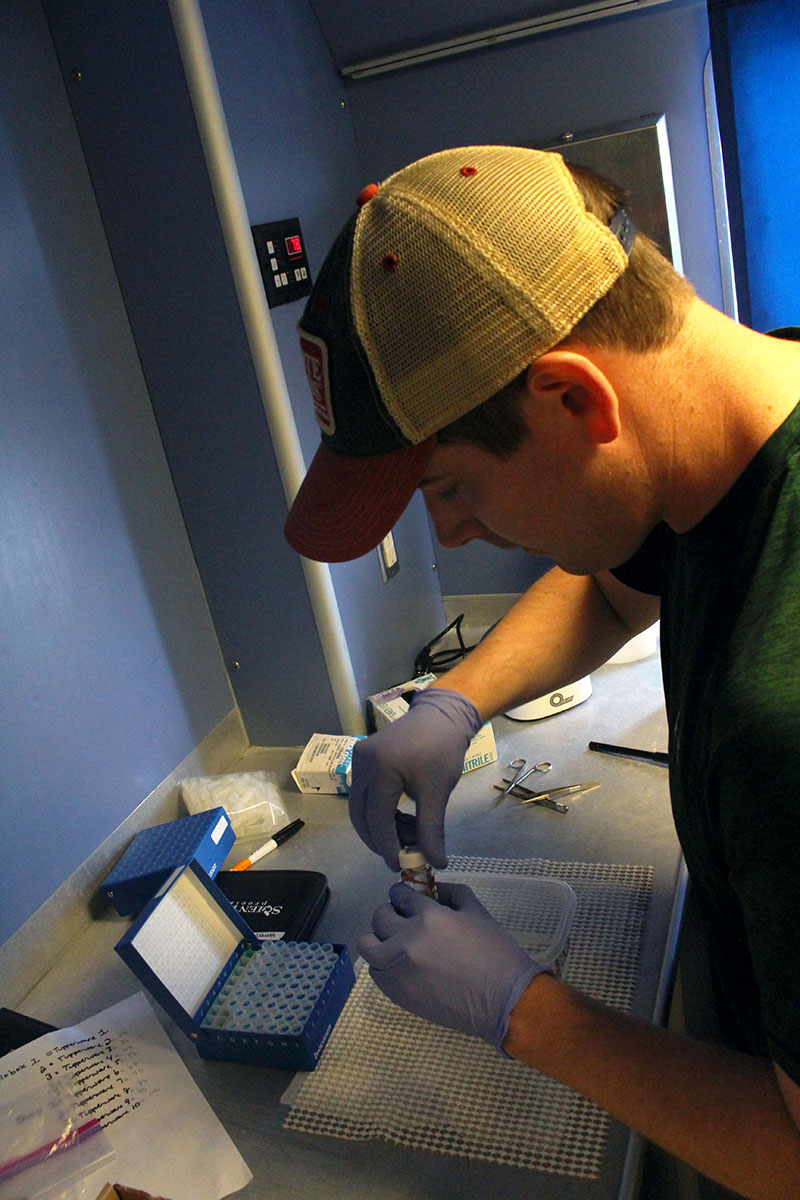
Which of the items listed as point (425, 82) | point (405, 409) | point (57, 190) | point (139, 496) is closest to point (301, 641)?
point (139, 496)

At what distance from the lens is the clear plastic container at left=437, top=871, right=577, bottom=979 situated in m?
0.94

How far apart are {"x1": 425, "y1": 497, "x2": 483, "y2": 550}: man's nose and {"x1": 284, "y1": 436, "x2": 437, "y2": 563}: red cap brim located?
0.04 m

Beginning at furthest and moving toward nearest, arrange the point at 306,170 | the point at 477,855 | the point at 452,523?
the point at 306,170, the point at 477,855, the point at 452,523

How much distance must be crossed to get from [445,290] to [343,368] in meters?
0.10

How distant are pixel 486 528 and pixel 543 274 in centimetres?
23

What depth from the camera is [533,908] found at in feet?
3.27

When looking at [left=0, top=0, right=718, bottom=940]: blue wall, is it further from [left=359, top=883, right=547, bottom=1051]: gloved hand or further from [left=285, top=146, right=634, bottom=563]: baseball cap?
[left=285, top=146, right=634, bottom=563]: baseball cap

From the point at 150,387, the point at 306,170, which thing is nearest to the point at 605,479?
the point at 150,387

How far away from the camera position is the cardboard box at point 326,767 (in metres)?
1.35

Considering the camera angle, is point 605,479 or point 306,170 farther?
point 306,170

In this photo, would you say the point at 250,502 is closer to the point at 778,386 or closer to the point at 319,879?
the point at 319,879

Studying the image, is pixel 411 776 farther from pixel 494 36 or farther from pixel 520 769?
pixel 494 36

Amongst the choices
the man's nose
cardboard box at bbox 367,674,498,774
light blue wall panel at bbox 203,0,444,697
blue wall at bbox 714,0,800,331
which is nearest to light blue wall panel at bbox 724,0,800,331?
blue wall at bbox 714,0,800,331

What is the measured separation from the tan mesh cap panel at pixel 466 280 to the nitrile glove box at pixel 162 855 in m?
0.76
